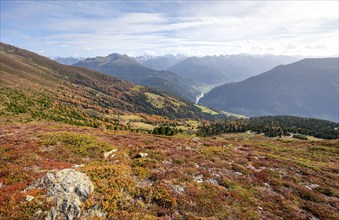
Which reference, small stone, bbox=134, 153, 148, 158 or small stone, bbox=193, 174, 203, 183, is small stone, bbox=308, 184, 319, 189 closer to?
small stone, bbox=193, 174, 203, 183

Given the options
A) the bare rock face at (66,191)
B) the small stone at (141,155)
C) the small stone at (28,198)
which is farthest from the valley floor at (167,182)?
the bare rock face at (66,191)

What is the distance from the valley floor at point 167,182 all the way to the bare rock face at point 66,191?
1.85 ft

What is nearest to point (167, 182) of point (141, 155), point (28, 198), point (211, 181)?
point (211, 181)

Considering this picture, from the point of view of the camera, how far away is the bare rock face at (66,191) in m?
12.5

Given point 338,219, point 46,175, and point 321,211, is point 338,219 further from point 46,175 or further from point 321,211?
point 46,175

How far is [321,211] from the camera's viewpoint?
16.9 meters

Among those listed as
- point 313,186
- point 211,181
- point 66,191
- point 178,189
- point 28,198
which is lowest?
point 313,186

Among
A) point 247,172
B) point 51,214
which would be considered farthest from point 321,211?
point 51,214

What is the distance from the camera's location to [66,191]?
1392 cm

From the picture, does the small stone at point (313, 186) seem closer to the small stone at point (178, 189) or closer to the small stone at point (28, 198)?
the small stone at point (178, 189)

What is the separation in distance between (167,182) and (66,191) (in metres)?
8.83

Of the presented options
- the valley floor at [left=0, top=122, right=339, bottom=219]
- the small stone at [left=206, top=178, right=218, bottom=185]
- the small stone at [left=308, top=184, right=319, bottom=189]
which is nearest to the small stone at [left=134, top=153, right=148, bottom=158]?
the valley floor at [left=0, top=122, right=339, bottom=219]

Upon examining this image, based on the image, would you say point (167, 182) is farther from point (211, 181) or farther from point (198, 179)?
point (211, 181)

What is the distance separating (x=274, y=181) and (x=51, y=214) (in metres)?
22.2
